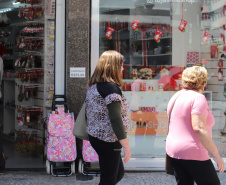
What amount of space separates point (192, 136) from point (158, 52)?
10.1 feet

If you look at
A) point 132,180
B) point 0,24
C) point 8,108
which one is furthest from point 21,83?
point 132,180

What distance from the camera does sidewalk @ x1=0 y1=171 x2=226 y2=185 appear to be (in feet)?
18.7

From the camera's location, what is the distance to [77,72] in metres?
6.16

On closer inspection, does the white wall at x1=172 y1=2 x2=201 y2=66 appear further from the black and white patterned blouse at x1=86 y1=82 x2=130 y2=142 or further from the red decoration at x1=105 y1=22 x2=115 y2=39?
the black and white patterned blouse at x1=86 y1=82 x2=130 y2=142

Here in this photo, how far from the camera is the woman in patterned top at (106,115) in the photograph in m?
3.80

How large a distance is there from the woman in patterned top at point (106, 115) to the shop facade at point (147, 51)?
2.32 metres

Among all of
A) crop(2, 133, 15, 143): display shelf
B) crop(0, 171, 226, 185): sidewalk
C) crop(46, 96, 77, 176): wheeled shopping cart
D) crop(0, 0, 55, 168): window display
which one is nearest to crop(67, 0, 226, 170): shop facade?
crop(0, 171, 226, 185): sidewalk

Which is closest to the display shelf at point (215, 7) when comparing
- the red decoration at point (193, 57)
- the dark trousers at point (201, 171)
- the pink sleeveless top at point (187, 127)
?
the red decoration at point (193, 57)

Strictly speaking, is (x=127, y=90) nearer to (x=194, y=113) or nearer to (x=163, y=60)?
(x=163, y=60)

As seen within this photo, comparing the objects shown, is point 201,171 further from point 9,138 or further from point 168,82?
point 9,138

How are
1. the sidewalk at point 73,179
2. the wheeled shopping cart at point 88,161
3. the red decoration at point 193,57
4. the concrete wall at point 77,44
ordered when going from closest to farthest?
the sidewalk at point 73,179
the wheeled shopping cart at point 88,161
the concrete wall at point 77,44
the red decoration at point 193,57

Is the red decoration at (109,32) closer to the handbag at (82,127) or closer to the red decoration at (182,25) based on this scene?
the red decoration at (182,25)

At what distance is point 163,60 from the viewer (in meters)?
6.70

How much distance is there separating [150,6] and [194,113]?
3.29m
